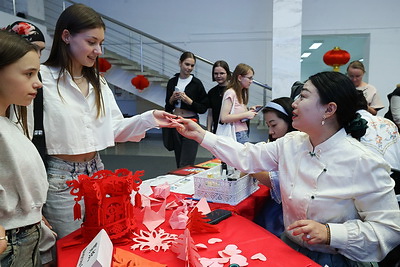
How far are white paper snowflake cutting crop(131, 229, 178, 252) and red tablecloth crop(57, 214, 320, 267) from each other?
0.09 ft

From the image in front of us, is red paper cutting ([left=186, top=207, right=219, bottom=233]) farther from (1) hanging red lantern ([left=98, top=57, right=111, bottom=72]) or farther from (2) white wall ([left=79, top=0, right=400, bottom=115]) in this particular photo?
(2) white wall ([left=79, top=0, right=400, bottom=115])

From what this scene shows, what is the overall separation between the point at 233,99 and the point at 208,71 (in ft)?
18.1

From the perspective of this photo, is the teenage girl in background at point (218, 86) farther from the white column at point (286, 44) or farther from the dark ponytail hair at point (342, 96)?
the dark ponytail hair at point (342, 96)

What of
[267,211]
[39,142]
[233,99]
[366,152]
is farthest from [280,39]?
[39,142]

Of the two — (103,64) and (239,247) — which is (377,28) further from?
(239,247)

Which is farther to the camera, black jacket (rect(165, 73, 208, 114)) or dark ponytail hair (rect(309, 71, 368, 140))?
black jacket (rect(165, 73, 208, 114))

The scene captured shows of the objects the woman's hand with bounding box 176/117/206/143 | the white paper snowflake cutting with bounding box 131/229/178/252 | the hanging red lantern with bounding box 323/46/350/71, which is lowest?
the white paper snowflake cutting with bounding box 131/229/178/252

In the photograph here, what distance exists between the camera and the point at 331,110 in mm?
1425

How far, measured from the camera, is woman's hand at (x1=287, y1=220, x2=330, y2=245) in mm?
1256

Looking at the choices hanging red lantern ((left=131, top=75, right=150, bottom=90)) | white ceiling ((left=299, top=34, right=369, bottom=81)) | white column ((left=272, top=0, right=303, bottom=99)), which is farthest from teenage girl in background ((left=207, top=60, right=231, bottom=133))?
white ceiling ((left=299, top=34, right=369, bottom=81))

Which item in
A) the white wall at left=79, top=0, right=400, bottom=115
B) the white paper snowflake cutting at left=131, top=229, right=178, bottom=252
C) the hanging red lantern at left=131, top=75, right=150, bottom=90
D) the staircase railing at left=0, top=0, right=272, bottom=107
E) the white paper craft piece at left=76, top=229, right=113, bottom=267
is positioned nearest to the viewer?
the white paper craft piece at left=76, top=229, right=113, bottom=267

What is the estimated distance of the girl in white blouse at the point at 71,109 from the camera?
1458 millimetres

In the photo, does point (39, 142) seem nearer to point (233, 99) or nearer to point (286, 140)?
point (286, 140)

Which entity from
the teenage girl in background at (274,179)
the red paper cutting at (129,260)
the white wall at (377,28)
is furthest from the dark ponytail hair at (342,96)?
the white wall at (377,28)
